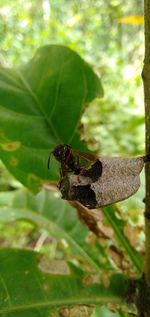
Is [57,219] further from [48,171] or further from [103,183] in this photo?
[103,183]

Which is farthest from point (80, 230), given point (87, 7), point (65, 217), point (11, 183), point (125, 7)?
point (125, 7)

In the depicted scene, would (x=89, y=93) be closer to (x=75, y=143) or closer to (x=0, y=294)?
(x=75, y=143)

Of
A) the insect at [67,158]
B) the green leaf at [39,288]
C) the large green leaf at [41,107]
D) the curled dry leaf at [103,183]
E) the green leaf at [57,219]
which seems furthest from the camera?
the green leaf at [57,219]

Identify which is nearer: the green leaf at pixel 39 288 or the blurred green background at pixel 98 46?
the green leaf at pixel 39 288

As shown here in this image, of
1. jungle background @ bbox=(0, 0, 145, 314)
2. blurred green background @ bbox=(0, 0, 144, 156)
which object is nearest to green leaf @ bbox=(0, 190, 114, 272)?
jungle background @ bbox=(0, 0, 145, 314)

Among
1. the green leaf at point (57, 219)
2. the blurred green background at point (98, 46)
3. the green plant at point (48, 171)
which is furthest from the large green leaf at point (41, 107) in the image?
the blurred green background at point (98, 46)

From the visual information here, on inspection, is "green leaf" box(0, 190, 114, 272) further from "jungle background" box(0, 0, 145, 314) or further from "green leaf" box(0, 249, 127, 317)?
"green leaf" box(0, 249, 127, 317)

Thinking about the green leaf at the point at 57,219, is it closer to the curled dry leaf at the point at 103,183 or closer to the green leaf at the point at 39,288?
the green leaf at the point at 39,288
